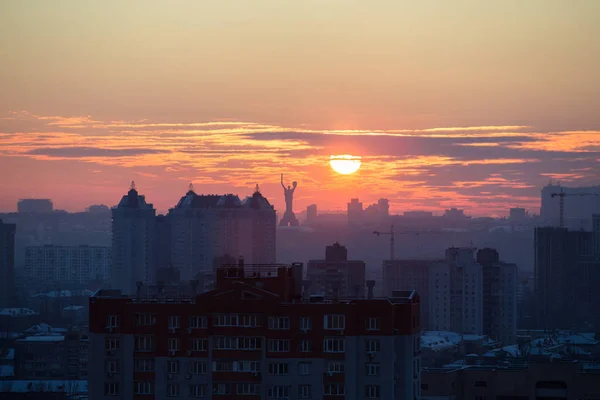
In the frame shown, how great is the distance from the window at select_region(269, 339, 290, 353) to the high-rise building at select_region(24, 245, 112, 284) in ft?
486

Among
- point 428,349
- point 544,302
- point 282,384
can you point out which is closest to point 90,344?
point 282,384

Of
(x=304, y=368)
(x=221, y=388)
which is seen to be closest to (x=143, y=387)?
(x=221, y=388)

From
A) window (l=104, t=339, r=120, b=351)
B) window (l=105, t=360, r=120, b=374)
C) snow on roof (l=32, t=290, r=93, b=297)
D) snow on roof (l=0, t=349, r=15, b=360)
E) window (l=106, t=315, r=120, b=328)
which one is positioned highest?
window (l=106, t=315, r=120, b=328)

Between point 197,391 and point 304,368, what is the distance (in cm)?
188

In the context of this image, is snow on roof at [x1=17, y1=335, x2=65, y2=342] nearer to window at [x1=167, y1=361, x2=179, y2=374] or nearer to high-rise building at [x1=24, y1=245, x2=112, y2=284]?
window at [x1=167, y1=361, x2=179, y2=374]

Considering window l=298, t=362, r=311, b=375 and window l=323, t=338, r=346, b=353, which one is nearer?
window l=298, t=362, r=311, b=375

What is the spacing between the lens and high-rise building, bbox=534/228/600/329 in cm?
13075

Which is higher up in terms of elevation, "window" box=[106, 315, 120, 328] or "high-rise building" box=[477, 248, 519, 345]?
"window" box=[106, 315, 120, 328]

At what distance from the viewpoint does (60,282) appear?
568 ft

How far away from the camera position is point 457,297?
112 meters

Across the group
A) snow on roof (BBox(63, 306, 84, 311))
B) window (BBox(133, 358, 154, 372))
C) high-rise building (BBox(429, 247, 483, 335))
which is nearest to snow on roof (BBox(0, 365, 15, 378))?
high-rise building (BBox(429, 247, 483, 335))

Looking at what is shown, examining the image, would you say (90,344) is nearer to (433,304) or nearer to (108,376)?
(108,376)

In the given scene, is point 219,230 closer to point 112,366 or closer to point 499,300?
point 499,300

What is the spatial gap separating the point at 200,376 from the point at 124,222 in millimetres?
126669
